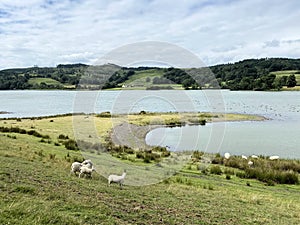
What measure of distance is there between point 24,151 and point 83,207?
10470 mm

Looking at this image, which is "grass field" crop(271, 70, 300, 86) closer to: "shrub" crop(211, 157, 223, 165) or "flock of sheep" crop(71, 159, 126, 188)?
"shrub" crop(211, 157, 223, 165)

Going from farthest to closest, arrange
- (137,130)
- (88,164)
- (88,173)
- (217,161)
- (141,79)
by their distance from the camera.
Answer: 1. (137,130)
2. (217,161)
3. (141,79)
4. (88,164)
5. (88,173)

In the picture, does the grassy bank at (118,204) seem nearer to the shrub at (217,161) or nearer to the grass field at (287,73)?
the shrub at (217,161)

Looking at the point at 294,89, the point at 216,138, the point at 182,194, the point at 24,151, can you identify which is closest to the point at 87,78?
the point at 24,151

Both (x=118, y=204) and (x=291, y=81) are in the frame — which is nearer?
(x=118, y=204)

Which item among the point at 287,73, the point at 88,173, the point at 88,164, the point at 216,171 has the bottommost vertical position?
the point at 216,171

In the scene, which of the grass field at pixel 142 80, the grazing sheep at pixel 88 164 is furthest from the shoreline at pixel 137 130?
the grazing sheep at pixel 88 164

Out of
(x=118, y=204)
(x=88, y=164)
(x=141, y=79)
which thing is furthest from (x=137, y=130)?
(x=118, y=204)

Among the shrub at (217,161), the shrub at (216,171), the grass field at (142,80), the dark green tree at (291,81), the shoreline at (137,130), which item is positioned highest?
the dark green tree at (291,81)

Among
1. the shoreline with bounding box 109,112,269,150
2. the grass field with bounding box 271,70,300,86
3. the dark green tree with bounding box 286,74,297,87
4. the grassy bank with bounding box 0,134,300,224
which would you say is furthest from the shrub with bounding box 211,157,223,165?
the grass field with bounding box 271,70,300,86

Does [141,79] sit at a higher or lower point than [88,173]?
higher

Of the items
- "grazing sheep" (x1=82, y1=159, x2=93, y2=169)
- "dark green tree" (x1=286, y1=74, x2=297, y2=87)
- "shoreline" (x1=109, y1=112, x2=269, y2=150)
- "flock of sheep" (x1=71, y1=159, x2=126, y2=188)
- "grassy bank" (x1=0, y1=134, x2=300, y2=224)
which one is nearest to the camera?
"grassy bank" (x1=0, y1=134, x2=300, y2=224)

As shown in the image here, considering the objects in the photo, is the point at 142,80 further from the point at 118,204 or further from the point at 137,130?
the point at 137,130

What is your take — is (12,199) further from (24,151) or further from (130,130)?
(130,130)
